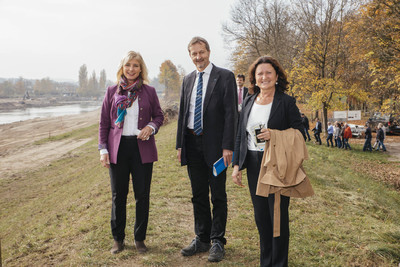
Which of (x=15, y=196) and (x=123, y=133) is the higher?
(x=123, y=133)

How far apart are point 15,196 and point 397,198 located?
40.8 ft

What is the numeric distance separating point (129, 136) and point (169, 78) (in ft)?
269

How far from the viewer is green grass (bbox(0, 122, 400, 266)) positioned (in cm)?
339

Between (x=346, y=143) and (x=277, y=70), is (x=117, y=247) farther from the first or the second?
(x=346, y=143)

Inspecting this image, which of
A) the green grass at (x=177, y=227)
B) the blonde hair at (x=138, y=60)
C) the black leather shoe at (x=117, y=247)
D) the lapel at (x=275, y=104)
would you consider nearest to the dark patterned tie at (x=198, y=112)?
the blonde hair at (x=138, y=60)

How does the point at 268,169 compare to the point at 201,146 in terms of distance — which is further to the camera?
the point at 201,146

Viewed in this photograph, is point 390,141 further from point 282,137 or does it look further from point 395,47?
point 282,137

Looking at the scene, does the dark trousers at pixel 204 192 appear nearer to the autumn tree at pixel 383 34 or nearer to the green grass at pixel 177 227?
the green grass at pixel 177 227

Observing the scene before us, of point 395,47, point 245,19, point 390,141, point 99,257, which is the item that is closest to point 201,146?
point 99,257

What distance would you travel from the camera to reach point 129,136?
10.4ft

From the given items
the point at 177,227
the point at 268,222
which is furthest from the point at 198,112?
the point at 177,227

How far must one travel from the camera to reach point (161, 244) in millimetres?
3594

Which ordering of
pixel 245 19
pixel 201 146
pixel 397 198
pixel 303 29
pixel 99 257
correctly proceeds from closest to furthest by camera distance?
pixel 201 146 → pixel 99 257 → pixel 397 198 → pixel 303 29 → pixel 245 19

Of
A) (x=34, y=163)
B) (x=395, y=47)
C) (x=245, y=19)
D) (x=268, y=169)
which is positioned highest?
(x=245, y=19)
